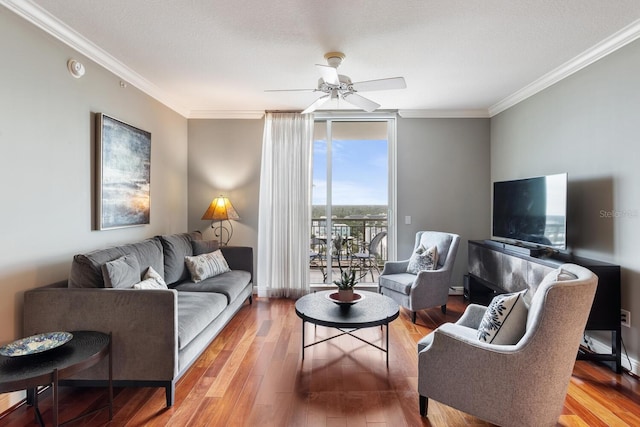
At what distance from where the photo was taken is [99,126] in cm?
279

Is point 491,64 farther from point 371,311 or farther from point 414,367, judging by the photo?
point 414,367

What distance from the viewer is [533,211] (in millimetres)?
3221

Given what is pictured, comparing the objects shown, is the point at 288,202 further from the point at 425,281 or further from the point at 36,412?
the point at 36,412

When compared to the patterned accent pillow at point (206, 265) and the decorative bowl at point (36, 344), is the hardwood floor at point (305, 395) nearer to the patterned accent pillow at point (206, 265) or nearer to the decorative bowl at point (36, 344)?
the decorative bowl at point (36, 344)

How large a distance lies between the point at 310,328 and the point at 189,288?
132 centimetres

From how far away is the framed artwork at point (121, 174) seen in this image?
283 centimetres

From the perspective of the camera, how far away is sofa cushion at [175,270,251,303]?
10.5ft

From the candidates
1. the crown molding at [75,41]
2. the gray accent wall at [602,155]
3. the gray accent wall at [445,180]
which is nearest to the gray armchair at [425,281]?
the gray accent wall at [445,180]

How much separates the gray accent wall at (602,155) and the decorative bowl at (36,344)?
13.1 ft

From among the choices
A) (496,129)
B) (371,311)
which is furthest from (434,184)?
(371,311)

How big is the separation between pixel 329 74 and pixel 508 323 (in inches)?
84.5

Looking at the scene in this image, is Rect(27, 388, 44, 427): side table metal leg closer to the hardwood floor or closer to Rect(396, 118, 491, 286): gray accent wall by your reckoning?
the hardwood floor

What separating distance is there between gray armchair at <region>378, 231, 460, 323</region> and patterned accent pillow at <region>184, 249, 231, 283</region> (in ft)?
6.52

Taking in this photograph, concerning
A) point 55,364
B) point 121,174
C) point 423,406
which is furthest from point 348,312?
point 121,174
